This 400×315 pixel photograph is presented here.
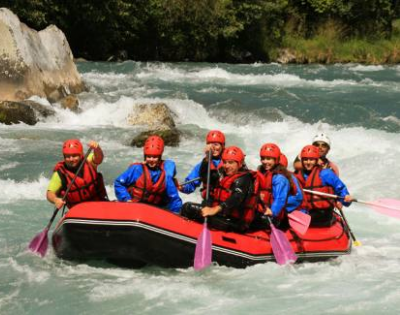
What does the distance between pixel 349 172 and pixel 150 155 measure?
4.66 metres

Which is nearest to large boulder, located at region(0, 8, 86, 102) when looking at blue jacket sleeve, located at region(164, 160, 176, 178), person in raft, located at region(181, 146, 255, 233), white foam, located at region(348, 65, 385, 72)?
blue jacket sleeve, located at region(164, 160, 176, 178)

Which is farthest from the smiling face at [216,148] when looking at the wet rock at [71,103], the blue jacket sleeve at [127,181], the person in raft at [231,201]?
the wet rock at [71,103]

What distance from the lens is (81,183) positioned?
17.8 feet

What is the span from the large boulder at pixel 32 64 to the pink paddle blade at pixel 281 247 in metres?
8.14

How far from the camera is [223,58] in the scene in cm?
2441

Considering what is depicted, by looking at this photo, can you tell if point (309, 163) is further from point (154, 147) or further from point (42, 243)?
point (42, 243)

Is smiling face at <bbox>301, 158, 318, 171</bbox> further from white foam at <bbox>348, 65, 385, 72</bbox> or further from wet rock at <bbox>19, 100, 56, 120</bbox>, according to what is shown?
white foam at <bbox>348, 65, 385, 72</bbox>

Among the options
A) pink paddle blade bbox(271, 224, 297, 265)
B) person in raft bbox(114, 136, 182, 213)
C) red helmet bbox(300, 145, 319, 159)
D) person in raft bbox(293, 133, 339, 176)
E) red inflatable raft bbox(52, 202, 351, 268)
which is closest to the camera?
red inflatable raft bbox(52, 202, 351, 268)

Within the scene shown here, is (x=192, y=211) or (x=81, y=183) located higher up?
(x=81, y=183)

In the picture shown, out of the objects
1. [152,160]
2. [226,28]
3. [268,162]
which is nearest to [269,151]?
[268,162]

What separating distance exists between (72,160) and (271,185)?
1702mm

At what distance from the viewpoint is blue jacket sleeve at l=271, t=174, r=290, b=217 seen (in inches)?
210

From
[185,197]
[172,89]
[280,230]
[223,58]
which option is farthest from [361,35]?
[280,230]

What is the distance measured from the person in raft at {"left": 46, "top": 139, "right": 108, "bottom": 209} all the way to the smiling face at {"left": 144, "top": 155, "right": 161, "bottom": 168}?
48 centimetres
